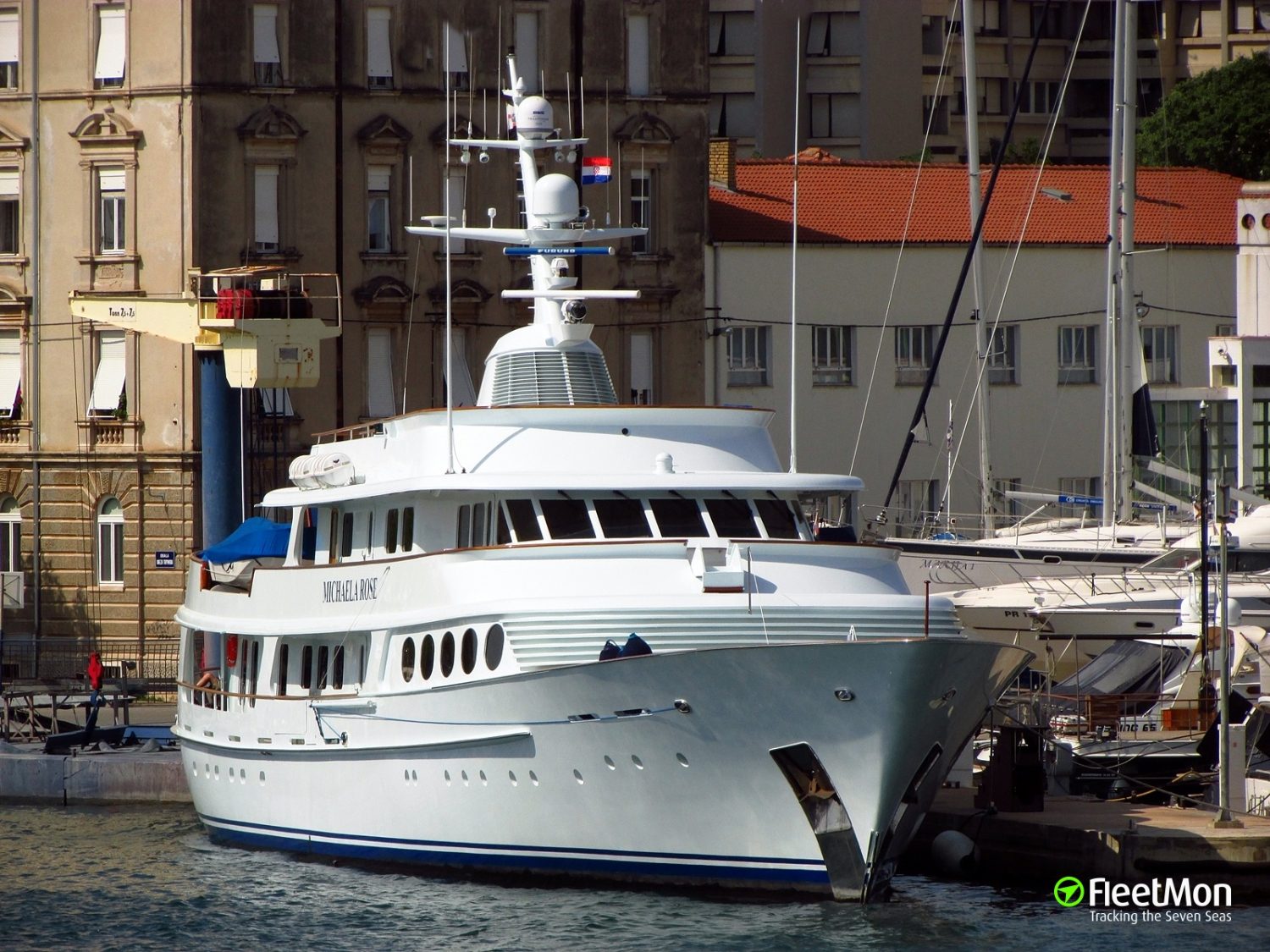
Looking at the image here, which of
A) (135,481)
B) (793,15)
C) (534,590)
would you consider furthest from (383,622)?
(793,15)

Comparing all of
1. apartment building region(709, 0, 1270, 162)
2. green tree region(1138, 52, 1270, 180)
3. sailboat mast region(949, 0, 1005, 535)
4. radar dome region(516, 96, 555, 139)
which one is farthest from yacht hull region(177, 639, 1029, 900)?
apartment building region(709, 0, 1270, 162)

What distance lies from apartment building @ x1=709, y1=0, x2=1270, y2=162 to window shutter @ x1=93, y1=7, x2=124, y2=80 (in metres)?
31.9

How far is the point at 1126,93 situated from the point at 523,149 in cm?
1864

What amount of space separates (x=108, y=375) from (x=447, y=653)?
79.4 feet

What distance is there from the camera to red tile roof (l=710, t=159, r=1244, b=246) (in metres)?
50.8

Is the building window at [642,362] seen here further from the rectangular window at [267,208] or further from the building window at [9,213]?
the building window at [9,213]

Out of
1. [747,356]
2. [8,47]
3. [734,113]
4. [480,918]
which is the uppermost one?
[734,113]

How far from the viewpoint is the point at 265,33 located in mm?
46031

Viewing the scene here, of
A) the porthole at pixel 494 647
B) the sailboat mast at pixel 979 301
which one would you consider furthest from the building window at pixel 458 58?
the porthole at pixel 494 647

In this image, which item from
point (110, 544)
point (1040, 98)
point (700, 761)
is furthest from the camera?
point (1040, 98)

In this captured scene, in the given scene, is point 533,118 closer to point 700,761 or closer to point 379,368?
point 700,761

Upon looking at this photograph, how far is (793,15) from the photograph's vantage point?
75.5 meters

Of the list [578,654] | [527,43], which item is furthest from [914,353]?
[578,654]

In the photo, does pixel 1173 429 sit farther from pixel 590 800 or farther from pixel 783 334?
pixel 590 800
